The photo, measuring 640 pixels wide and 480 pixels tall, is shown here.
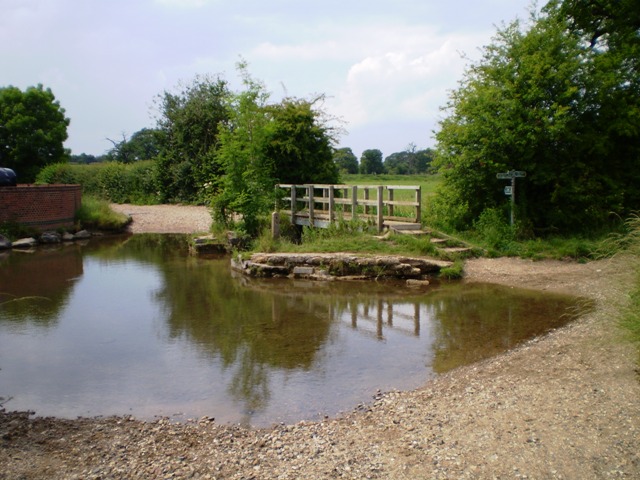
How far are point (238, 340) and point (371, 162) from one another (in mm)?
58517

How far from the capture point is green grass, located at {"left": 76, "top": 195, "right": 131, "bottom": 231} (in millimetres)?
25406

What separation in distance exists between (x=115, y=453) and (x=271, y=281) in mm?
8850

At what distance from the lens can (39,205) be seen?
22875mm

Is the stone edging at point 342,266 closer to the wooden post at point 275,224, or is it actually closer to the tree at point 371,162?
the wooden post at point 275,224

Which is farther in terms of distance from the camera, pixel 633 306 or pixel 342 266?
pixel 342 266

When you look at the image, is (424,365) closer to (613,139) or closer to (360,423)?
(360,423)

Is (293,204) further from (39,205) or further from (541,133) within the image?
(39,205)

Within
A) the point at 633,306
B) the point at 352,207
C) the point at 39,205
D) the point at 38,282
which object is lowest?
the point at 38,282

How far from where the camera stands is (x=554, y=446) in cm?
448

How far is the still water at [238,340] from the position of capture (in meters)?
6.47

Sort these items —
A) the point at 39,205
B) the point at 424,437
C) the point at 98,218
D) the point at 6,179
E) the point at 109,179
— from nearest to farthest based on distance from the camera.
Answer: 1. the point at 424,437
2. the point at 39,205
3. the point at 6,179
4. the point at 98,218
5. the point at 109,179

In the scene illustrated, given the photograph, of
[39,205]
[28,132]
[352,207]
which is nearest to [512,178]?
[352,207]

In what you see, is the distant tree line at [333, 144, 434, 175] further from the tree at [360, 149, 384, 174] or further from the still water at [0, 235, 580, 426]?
the still water at [0, 235, 580, 426]

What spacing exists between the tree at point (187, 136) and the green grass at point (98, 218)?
17.2ft
